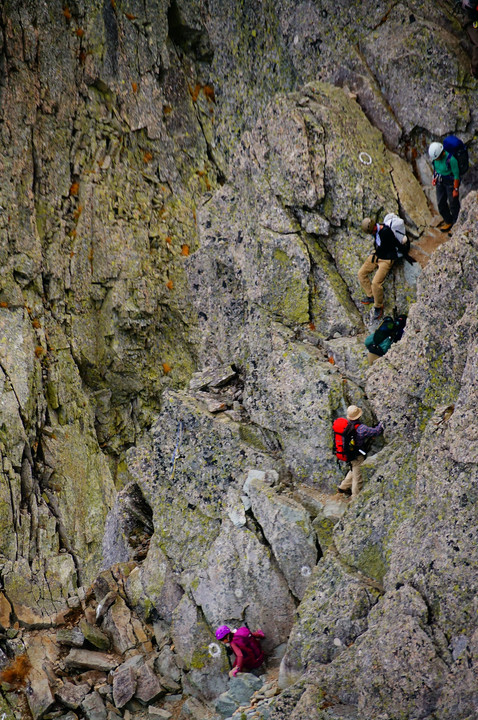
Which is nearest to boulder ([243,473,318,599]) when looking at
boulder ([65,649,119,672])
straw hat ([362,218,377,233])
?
boulder ([65,649,119,672])

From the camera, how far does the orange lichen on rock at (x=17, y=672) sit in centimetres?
2067

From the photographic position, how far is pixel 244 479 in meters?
20.2

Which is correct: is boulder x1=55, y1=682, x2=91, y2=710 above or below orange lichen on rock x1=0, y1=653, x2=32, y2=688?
below

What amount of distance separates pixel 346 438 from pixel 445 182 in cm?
785

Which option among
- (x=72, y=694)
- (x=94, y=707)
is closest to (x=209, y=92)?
(x=72, y=694)

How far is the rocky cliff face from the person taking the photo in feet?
52.3

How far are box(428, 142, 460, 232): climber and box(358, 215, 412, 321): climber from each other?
6.15ft

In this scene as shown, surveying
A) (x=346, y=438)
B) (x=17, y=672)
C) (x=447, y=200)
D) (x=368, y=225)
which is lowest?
(x=17, y=672)

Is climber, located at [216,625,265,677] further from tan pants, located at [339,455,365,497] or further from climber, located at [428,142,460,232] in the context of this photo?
climber, located at [428,142,460,232]

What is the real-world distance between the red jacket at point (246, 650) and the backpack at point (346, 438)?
5.30m

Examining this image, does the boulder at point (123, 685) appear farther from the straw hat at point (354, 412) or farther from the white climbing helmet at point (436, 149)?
the white climbing helmet at point (436, 149)

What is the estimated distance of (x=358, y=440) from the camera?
17.6 meters

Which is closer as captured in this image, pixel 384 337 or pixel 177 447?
pixel 384 337

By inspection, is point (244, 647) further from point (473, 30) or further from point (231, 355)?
point (473, 30)
